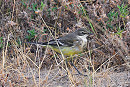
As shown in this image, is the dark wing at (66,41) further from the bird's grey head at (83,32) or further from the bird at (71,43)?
the bird's grey head at (83,32)

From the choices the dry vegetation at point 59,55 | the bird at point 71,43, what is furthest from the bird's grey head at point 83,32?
the dry vegetation at point 59,55

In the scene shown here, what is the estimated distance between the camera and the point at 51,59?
5.59 m

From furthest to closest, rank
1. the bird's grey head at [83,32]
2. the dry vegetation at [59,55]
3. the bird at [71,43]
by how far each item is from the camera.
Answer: the bird's grey head at [83,32] → the bird at [71,43] → the dry vegetation at [59,55]

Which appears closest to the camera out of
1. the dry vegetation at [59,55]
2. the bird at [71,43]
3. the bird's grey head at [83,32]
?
the dry vegetation at [59,55]

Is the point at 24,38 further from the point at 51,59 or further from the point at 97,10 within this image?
the point at 97,10

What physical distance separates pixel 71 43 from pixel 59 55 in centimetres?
46

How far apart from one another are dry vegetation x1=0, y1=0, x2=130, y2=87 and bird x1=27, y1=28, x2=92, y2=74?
173mm

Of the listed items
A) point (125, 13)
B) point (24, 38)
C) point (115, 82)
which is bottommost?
point (115, 82)

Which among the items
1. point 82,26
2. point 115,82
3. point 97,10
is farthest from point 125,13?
point 115,82

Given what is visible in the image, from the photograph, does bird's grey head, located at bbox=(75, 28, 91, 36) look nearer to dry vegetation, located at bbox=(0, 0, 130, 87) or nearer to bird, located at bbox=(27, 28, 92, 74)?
bird, located at bbox=(27, 28, 92, 74)

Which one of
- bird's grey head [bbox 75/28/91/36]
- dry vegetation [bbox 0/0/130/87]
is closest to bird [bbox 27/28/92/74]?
bird's grey head [bbox 75/28/91/36]

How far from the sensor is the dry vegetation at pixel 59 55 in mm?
4207

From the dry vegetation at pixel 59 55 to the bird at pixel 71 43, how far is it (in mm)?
173

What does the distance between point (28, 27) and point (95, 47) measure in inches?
80.0
